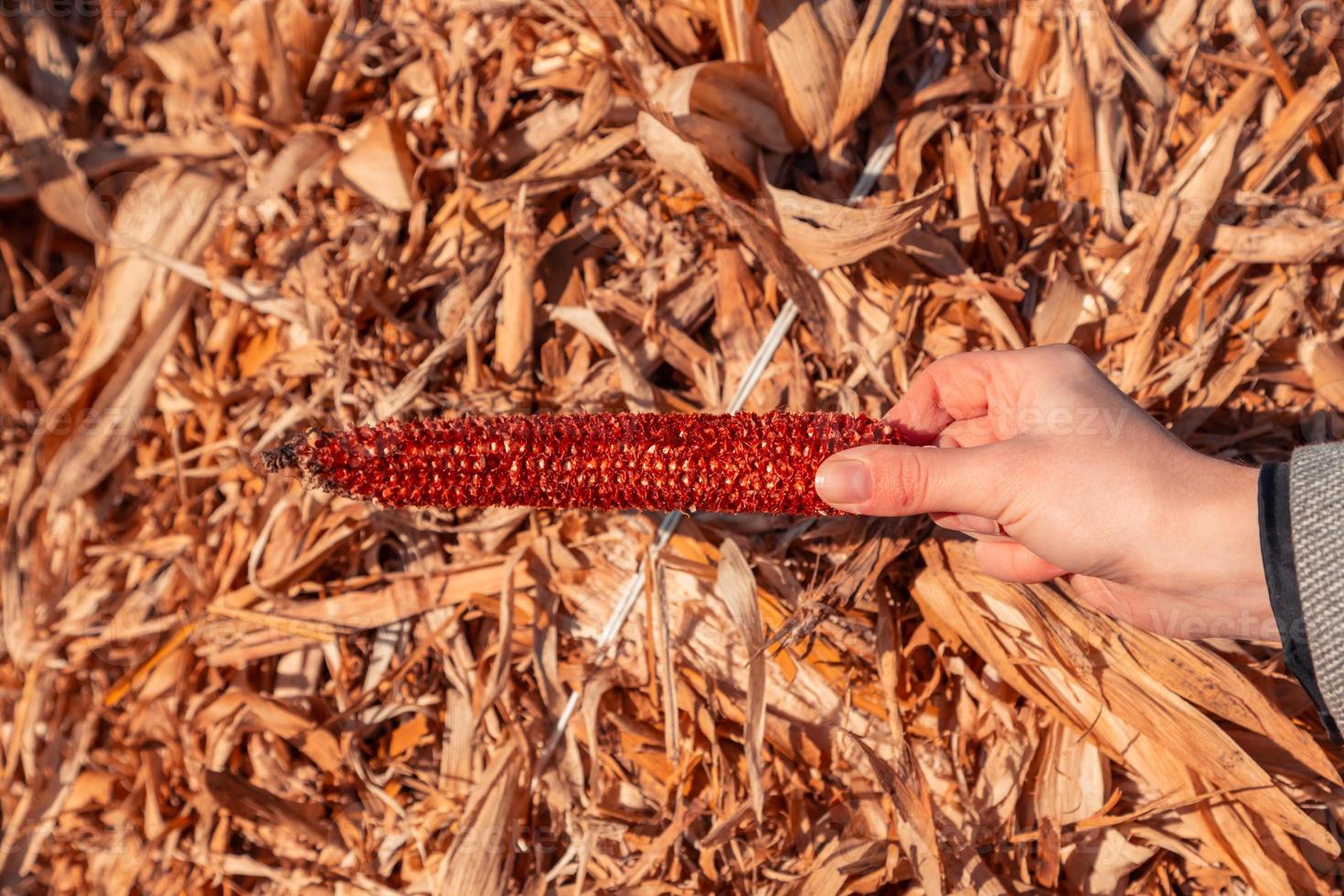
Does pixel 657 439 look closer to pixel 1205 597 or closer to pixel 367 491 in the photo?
pixel 367 491

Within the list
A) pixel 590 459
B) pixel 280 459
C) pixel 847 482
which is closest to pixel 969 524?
pixel 847 482

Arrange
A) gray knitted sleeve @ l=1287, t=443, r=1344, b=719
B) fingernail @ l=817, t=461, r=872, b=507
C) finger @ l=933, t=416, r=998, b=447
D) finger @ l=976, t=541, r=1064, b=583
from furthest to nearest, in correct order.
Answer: finger @ l=933, t=416, r=998, b=447
finger @ l=976, t=541, r=1064, b=583
fingernail @ l=817, t=461, r=872, b=507
gray knitted sleeve @ l=1287, t=443, r=1344, b=719

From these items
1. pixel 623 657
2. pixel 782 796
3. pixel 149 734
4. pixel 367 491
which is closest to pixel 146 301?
pixel 149 734

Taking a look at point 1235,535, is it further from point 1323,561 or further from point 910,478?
point 910,478

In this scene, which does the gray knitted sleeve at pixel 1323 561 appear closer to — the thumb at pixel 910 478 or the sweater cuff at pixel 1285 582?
the sweater cuff at pixel 1285 582

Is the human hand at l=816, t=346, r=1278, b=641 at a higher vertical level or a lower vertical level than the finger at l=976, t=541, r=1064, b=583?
higher

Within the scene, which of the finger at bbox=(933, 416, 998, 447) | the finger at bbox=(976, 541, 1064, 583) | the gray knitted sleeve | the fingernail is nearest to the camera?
the gray knitted sleeve

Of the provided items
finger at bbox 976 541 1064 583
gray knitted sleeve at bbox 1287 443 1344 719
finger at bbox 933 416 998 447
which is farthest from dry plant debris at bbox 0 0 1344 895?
gray knitted sleeve at bbox 1287 443 1344 719

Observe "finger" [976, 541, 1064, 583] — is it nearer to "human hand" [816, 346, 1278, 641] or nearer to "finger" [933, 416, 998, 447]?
"human hand" [816, 346, 1278, 641]

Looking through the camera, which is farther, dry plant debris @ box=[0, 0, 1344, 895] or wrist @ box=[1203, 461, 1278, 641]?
dry plant debris @ box=[0, 0, 1344, 895]
